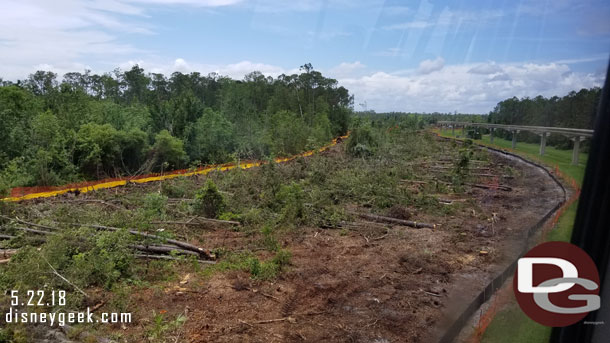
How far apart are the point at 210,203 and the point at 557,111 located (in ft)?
24.0

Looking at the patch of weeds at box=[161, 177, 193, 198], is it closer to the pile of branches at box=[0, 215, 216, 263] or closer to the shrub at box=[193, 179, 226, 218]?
the shrub at box=[193, 179, 226, 218]

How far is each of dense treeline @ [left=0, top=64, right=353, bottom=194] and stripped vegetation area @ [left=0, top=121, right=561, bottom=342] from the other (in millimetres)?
4802

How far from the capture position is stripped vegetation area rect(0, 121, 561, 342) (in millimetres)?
3414

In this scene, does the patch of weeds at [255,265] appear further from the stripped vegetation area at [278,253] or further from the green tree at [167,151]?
the green tree at [167,151]

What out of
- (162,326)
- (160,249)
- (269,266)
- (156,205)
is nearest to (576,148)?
(162,326)

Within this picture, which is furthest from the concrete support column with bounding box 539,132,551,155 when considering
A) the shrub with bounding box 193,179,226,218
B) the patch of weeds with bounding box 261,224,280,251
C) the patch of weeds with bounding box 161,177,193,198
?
the patch of weeds with bounding box 161,177,193,198

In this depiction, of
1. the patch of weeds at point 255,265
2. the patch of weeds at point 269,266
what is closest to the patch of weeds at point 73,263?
the patch of weeds at point 255,265

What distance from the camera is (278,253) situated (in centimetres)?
548

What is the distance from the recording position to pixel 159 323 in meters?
3.56

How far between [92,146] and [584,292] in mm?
15329

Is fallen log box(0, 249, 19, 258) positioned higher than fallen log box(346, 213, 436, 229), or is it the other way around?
fallen log box(346, 213, 436, 229)

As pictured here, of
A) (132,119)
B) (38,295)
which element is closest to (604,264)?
(38,295)

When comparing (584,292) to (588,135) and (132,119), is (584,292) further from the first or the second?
(132,119)

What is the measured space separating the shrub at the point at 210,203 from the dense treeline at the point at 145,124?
5.54m
